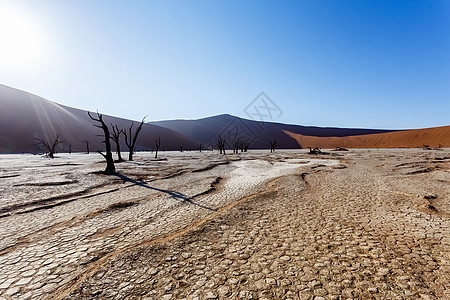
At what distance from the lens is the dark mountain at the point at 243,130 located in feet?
336

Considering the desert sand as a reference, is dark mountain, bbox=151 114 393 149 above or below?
above

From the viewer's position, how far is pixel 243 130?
115688 mm

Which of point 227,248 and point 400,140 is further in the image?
point 400,140

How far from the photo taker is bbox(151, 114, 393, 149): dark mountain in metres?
102

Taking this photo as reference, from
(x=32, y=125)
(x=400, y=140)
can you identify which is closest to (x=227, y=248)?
(x=32, y=125)

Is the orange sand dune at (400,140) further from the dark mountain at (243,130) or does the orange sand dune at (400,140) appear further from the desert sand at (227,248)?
the desert sand at (227,248)

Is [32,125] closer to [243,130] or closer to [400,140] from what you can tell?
[243,130]

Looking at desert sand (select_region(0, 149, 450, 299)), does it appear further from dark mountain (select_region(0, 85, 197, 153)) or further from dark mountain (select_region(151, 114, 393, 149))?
dark mountain (select_region(151, 114, 393, 149))

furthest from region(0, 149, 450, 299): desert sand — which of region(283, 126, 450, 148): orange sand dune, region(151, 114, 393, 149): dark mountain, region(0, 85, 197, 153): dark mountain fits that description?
region(151, 114, 393, 149): dark mountain

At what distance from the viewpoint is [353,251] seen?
2621 mm

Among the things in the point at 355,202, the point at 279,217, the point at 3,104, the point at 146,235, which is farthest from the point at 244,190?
the point at 3,104

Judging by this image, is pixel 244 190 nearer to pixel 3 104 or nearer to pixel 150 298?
pixel 150 298

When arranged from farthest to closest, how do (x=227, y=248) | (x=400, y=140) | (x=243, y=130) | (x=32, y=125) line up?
1. (x=243, y=130)
2. (x=400, y=140)
3. (x=32, y=125)
4. (x=227, y=248)

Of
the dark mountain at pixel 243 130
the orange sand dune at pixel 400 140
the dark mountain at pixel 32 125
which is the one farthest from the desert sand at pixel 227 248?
the dark mountain at pixel 243 130
